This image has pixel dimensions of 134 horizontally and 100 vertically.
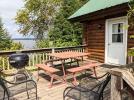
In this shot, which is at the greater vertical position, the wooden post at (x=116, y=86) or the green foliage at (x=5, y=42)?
the green foliage at (x=5, y=42)

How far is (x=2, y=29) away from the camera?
14797mm

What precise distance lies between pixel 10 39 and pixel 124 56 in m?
9.99

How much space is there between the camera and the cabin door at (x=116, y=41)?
25.3 ft

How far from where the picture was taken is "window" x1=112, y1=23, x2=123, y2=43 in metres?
7.87

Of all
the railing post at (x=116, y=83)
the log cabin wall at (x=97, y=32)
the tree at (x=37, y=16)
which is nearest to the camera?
the railing post at (x=116, y=83)

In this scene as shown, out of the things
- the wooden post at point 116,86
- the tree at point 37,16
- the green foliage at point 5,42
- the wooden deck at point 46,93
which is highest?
the tree at point 37,16

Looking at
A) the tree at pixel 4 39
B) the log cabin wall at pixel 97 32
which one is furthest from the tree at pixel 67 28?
the log cabin wall at pixel 97 32

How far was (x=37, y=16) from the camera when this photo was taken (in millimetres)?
18719

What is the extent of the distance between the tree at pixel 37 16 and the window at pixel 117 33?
420 inches

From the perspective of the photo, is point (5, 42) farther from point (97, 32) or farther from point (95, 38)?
point (97, 32)

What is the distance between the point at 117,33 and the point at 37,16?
1193 centimetres

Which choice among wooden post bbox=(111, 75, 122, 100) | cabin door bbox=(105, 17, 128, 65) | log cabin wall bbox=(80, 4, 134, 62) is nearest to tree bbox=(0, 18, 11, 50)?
log cabin wall bbox=(80, 4, 134, 62)

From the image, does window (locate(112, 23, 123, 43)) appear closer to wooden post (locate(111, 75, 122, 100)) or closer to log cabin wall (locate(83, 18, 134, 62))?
log cabin wall (locate(83, 18, 134, 62))

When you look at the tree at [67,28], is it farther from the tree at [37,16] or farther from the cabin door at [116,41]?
the cabin door at [116,41]
